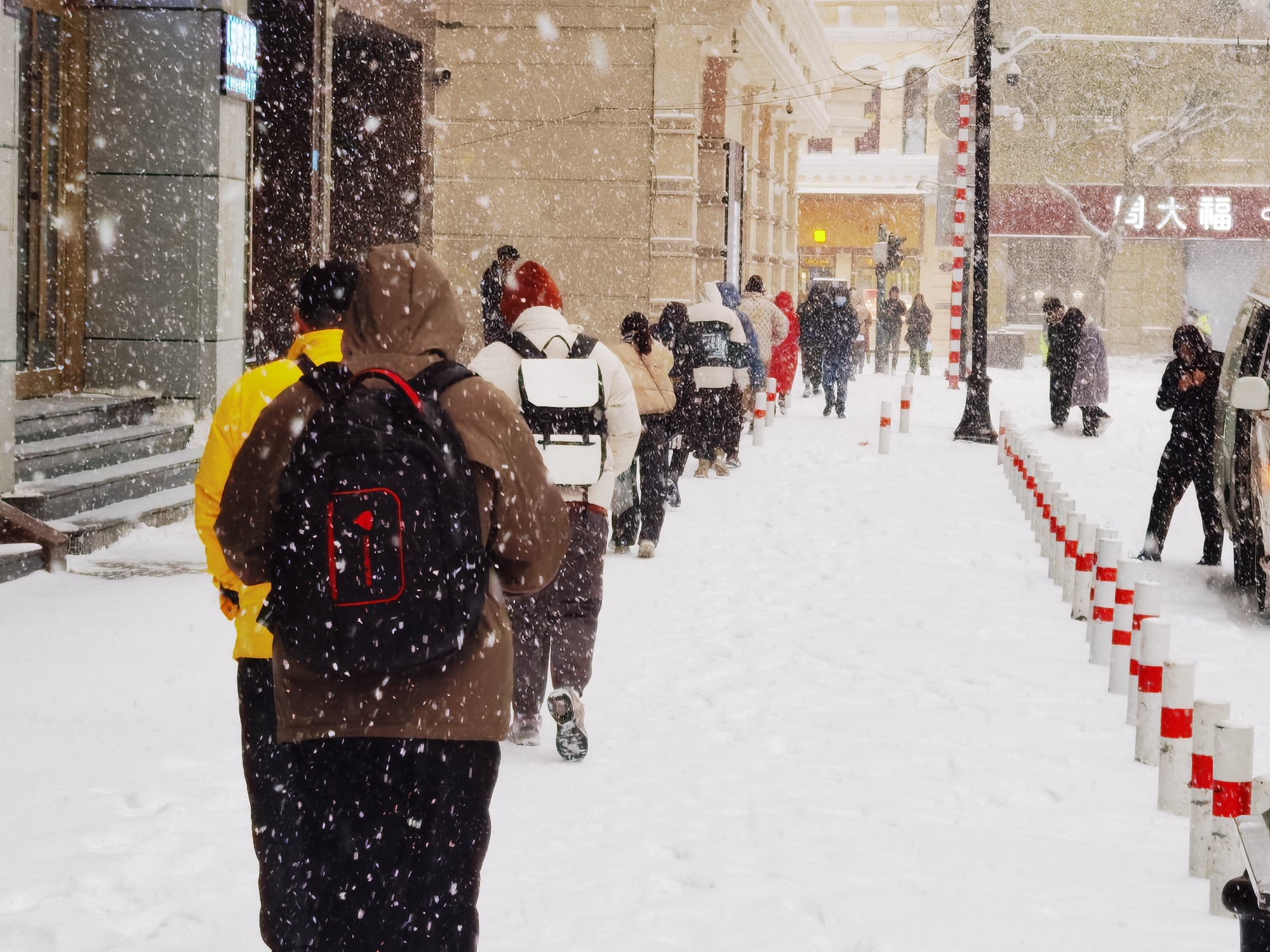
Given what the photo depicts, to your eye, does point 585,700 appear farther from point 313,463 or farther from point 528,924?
point 313,463

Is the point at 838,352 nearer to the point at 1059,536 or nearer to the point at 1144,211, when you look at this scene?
the point at 1059,536

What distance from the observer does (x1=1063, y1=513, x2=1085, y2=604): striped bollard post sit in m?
9.64

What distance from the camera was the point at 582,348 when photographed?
20.5 ft

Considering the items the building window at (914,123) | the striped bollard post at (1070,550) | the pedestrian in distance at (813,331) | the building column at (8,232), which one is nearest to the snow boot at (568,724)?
the striped bollard post at (1070,550)

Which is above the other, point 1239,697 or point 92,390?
point 92,390

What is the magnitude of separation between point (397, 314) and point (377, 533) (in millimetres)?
473

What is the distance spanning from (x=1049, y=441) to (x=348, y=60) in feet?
32.3

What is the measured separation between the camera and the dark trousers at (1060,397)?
21.7 m

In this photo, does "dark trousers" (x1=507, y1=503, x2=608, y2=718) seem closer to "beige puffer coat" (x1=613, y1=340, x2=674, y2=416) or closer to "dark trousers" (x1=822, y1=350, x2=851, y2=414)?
"beige puffer coat" (x1=613, y1=340, x2=674, y2=416)

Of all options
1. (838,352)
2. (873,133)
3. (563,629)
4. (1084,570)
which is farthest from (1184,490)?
(873,133)

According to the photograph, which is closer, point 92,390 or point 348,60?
point 92,390

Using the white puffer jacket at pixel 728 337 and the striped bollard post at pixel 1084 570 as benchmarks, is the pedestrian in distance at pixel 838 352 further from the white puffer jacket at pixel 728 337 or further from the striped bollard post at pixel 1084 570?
the striped bollard post at pixel 1084 570

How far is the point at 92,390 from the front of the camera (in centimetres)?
1352

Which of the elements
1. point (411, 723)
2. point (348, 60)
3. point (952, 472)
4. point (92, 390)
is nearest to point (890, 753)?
point (411, 723)
